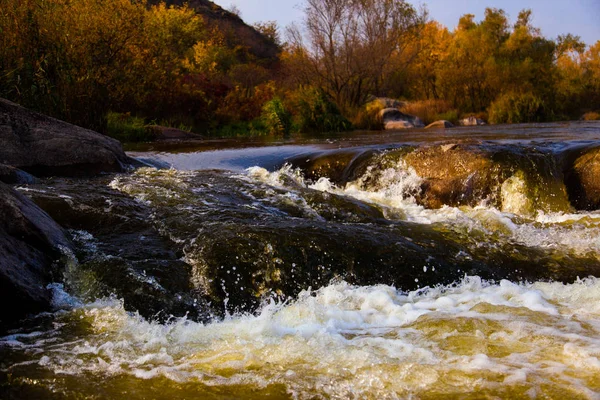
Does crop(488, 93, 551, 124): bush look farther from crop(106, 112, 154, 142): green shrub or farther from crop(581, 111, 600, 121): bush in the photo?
crop(106, 112, 154, 142): green shrub

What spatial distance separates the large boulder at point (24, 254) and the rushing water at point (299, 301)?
14 centimetres

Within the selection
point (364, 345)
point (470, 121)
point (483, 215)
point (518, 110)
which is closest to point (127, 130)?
point (483, 215)

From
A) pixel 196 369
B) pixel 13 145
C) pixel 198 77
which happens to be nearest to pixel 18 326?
pixel 196 369

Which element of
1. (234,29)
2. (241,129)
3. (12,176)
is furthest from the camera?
(234,29)

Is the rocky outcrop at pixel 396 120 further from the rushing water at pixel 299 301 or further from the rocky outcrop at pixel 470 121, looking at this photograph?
the rushing water at pixel 299 301

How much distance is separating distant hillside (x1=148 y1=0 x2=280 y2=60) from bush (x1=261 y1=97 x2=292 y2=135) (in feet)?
76.3

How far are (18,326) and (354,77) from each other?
74.3ft

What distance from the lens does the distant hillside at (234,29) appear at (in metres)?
40.7

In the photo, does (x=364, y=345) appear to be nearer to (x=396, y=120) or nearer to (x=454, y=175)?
(x=454, y=175)

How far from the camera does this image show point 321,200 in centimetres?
559

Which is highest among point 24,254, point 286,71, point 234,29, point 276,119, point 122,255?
point 234,29

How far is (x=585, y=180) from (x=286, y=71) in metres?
22.5

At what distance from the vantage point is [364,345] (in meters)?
2.76

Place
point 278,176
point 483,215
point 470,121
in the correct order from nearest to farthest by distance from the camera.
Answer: point 483,215 → point 278,176 → point 470,121
